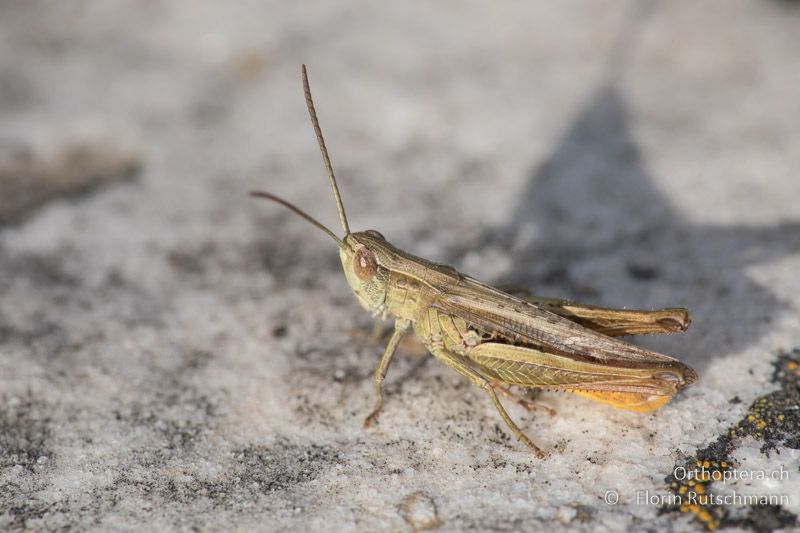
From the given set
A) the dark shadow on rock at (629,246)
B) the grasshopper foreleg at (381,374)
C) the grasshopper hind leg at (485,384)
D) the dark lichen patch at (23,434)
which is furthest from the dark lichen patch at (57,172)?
the grasshopper hind leg at (485,384)

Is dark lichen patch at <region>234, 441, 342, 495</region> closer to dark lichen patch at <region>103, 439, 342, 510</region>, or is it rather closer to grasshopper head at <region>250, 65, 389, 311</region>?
dark lichen patch at <region>103, 439, 342, 510</region>

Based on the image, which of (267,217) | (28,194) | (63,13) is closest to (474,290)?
(267,217)

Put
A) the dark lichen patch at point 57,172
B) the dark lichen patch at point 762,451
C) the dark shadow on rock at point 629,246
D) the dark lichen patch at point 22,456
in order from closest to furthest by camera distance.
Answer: the dark lichen patch at point 762,451
the dark lichen patch at point 22,456
the dark shadow on rock at point 629,246
the dark lichen patch at point 57,172

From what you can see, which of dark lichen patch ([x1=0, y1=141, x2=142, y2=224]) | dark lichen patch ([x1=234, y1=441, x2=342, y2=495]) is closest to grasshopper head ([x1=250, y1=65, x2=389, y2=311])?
dark lichen patch ([x1=234, y1=441, x2=342, y2=495])

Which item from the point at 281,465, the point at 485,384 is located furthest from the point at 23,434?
the point at 485,384

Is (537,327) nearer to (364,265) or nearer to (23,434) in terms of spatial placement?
(364,265)

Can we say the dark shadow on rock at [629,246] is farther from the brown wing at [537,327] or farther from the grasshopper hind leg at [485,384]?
the grasshopper hind leg at [485,384]
